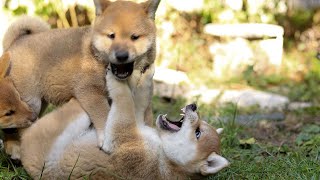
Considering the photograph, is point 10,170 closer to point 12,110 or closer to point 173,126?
point 12,110

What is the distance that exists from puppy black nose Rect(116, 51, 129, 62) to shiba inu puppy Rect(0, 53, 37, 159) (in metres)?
1.06

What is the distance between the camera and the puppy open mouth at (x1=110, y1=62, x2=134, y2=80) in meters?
Answer: 4.84

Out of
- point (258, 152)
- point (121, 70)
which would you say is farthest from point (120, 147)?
point (258, 152)

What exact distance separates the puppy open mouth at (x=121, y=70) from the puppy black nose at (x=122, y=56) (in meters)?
0.19

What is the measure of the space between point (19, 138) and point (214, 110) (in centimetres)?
332

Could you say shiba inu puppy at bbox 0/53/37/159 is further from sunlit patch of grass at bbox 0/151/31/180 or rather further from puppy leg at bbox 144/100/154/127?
puppy leg at bbox 144/100/154/127

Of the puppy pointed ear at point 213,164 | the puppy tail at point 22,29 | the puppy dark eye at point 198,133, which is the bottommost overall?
the puppy pointed ear at point 213,164

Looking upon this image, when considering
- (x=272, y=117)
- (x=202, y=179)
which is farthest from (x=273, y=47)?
(x=202, y=179)

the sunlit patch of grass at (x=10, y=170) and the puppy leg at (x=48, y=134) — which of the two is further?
the sunlit patch of grass at (x=10, y=170)

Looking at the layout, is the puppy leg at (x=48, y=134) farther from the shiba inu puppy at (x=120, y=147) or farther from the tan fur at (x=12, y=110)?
the tan fur at (x=12, y=110)

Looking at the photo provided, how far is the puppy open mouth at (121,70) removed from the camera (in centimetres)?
484

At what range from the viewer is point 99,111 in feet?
16.3

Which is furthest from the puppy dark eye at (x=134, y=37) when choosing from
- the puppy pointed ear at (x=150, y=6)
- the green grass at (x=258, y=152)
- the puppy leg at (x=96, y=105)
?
the green grass at (x=258, y=152)

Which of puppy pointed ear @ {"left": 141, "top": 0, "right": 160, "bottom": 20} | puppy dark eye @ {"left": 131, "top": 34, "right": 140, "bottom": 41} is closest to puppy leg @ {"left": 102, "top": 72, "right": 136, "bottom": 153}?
puppy dark eye @ {"left": 131, "top": 34, "right": 140, "bottom": 41}
